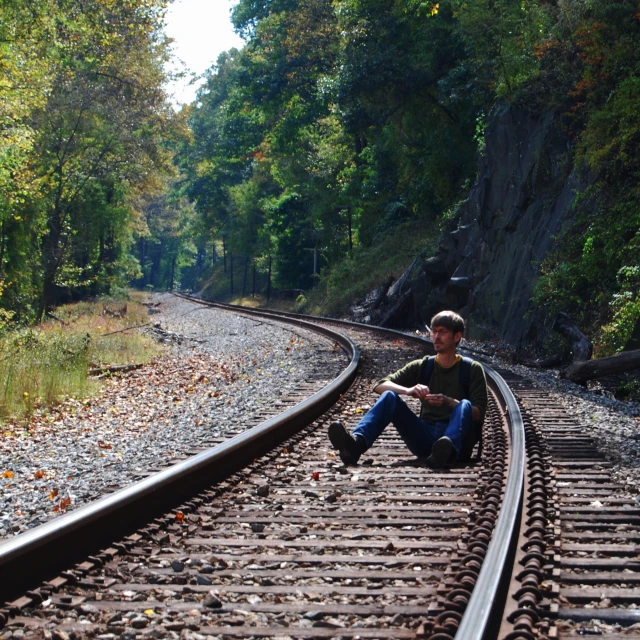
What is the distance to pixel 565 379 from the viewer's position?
12.2 m

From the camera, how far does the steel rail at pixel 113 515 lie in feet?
11.3

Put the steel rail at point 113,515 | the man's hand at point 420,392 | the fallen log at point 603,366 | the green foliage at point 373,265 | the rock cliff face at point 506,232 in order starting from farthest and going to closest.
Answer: the green foliage at point 373,265 < the rock cliff face at point 506,232 < the fallen log at point 603,366 < the man's hand at point 420,392 < the steel rail at point 113,515

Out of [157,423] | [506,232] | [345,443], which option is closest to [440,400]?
[345,443]

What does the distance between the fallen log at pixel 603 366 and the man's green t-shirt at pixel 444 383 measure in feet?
13.4

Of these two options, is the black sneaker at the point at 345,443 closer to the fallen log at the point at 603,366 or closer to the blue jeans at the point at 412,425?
the blue jeans at the point at 412,425

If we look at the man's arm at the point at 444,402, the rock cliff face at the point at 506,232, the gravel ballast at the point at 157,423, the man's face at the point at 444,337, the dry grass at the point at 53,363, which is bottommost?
the dry grass at the point at 53,363

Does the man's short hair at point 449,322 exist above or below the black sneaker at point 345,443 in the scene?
above

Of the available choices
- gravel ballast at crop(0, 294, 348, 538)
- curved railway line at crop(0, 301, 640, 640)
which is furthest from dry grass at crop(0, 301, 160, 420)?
curved railway line at crop(0, 301, 640, 640)

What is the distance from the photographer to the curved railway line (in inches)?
124

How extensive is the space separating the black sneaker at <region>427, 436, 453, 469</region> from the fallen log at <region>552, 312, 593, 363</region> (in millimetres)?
6219

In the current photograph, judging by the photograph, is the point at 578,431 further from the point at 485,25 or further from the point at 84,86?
the point at 84,86

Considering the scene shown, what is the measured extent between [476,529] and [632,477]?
84.2 inches

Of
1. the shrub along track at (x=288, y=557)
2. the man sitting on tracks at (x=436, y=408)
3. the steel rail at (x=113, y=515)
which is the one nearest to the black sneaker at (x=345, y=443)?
the man sitting on tracks at (x=436, y=408)

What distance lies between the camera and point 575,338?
12320 millimetres
